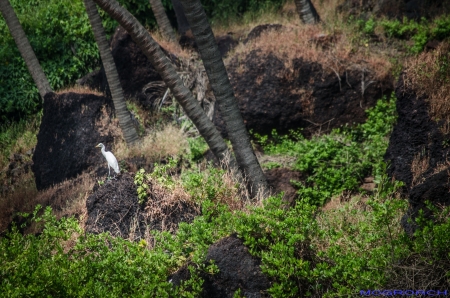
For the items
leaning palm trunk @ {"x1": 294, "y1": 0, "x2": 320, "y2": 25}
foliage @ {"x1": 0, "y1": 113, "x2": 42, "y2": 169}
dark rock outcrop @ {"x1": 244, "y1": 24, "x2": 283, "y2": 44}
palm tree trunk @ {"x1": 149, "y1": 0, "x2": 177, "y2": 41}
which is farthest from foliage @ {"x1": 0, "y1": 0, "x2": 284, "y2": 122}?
leaning palm trunk @ {"x1": 294, "y1": 0, "x2": 320, "y2": 25}

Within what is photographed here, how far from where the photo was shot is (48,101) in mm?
14258

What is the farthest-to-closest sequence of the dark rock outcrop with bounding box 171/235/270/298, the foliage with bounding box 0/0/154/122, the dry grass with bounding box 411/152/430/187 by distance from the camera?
the foliage with bounding box 0/0/154/122 < the dry grass with bounding box 411/152/430/187 < the dark rock outcrop with bounding box 171/235/270/298

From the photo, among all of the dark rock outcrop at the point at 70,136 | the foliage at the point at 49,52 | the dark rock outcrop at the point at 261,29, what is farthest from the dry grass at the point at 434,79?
the foliage at the point at 49,52

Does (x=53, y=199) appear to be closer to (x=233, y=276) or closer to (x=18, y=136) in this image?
(x=18, y=136)

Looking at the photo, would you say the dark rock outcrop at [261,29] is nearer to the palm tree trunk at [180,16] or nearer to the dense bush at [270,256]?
the palm tree trunk at [180,16]

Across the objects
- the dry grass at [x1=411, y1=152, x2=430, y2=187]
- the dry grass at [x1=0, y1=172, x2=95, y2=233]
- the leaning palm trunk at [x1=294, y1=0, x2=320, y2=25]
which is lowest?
the dry grass at [x1=411, y1=152, x2=430, y2=187]

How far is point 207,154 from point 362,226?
6234 millimetres

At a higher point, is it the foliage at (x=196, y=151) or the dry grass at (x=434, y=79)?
the dry grass at (x=434, y=79)

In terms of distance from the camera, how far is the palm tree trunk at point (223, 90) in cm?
916

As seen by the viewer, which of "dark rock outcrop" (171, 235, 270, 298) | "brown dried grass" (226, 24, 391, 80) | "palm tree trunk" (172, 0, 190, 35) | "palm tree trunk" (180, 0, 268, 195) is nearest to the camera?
"dark rock outcrop" (171, 235, 270, 298)

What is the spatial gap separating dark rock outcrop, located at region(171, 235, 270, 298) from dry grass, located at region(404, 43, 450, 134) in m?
4.34

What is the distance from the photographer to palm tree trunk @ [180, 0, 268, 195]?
9164 mm

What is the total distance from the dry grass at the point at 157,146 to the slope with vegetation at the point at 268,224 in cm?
4

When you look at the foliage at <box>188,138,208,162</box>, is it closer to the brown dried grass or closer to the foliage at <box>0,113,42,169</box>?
the brown dried grass
